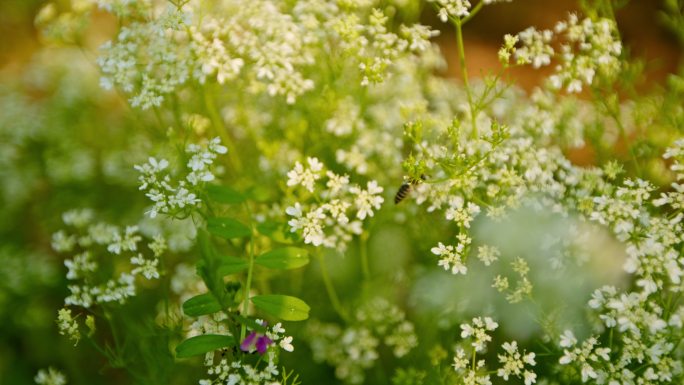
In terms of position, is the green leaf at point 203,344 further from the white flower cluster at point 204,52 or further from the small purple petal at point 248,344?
the white flower cluster at point 204,52

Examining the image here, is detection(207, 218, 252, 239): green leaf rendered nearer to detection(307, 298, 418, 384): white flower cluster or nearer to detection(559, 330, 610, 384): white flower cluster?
detection(307, 298, 418, 384): white flower cluster

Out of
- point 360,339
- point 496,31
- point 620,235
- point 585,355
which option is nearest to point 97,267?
point 360,339

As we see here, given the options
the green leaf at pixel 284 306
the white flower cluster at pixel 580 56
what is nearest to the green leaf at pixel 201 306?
the green leaf at pixel 284 306

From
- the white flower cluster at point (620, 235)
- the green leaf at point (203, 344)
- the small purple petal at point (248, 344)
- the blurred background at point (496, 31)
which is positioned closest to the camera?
the small purple petal at point (248, 344)

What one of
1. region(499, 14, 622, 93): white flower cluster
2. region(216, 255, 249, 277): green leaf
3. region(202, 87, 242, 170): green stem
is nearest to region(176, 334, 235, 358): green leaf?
region(216, 255, 249, 277): green leaf

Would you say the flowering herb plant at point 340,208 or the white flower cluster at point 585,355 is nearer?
the white flower cluster at point 585,355

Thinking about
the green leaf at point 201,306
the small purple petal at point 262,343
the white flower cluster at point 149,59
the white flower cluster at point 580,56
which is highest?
the white flower cluster at point 580,56

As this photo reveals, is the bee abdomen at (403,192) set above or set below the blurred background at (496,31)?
above

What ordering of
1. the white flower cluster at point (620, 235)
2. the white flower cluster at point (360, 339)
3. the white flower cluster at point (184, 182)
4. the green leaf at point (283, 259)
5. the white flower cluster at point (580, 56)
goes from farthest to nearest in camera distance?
the white flower cluster at point (360, 339)
the white flower cluster at point (580, 56)
the green leaf at point (283, 259)
the white flower cluster at point (184, 182)
the white flower cluster at point (620, 235)
